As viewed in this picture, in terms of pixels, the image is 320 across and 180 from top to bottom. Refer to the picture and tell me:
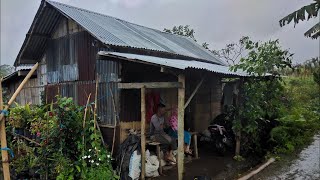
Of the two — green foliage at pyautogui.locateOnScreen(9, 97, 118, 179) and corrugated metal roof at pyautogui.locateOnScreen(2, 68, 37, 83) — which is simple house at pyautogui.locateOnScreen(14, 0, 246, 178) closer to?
corrugated metal roof at pyautogui.locateOnScreen(2, 68, 37, 83)

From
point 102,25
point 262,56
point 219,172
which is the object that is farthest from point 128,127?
point 262,56

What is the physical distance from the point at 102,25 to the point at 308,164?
766 centimetres

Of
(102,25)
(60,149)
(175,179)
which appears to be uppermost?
(102,25)

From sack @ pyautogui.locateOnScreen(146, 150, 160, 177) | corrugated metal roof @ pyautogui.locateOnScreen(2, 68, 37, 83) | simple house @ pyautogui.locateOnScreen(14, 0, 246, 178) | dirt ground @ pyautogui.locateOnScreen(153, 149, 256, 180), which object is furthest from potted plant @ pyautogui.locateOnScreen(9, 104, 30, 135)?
dirt ground @ pyautogui.locateOnScreen(153, 149, 256, 180)

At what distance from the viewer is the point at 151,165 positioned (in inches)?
305

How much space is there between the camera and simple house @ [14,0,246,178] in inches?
326

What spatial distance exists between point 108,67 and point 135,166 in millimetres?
3031

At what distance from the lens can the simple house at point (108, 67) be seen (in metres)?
8.28

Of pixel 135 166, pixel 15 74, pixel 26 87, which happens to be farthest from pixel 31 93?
pixel 135 166

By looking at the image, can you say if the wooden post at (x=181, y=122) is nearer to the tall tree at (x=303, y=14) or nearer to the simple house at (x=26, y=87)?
the tall tree at (x=303, y=14)

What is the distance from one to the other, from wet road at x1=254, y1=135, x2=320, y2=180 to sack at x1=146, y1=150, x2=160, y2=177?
2.52 metres

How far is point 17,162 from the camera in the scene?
7605 millimetres

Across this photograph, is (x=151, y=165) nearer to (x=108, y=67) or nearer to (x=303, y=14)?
(x=108, y=67)

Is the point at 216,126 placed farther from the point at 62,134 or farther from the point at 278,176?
the point at 62,134
